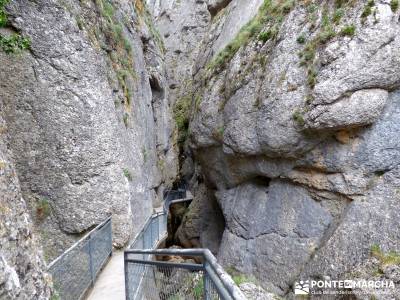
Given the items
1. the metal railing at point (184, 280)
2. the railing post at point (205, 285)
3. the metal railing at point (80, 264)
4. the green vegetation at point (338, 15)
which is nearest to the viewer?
the metal railing at point (184, 280)

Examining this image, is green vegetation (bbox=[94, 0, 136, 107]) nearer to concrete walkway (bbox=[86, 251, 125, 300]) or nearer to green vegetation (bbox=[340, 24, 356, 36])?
concrete walkway (bbox=[86, 251, 125, 300])

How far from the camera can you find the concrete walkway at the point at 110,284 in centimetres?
637

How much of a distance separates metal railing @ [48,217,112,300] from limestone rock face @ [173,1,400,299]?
175 inches

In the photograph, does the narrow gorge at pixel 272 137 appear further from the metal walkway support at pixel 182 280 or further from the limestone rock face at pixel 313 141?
the metal walkway support at pixel 182 280

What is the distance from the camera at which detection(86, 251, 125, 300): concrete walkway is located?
637cm

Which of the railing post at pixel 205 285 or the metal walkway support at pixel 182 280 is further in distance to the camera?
the railing post at pixel 205 285

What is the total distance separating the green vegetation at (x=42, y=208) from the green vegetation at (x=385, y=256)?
24.5ft

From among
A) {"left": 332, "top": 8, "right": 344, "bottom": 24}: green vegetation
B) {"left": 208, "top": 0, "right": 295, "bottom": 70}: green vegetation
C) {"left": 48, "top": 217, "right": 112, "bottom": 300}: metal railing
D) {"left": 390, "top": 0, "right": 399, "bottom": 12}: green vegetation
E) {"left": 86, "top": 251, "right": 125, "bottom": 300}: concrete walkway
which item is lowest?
{"left": 86, "top": 251, "right": 125, "bottom": 300}: concrete walkway

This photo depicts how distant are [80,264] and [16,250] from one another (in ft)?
10.2

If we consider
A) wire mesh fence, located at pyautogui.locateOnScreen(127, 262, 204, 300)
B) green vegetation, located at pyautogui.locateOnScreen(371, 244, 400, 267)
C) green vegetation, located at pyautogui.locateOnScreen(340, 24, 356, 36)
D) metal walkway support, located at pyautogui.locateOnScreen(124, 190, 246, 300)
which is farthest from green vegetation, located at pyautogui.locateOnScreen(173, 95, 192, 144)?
wire mesh fence, located at pyautogui.locateOnScreen(127, 262, 204, 300)

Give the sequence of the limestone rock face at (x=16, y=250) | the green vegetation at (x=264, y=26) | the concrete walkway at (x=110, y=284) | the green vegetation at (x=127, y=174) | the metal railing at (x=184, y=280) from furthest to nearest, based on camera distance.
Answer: the green vegetation at (x=264, y=26) < the green vegetation at (x=127, y=174) < the concrete walkway at (x=110, y=284) < the limestone rock face at (x=16, y=250) < the metal railing at (x=184, y=280)

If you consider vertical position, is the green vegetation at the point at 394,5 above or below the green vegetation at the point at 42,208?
above

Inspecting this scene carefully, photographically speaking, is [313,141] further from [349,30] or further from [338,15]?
[338,15]

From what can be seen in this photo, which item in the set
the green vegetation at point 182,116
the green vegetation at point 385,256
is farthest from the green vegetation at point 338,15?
the green vegetation at point 182,116
